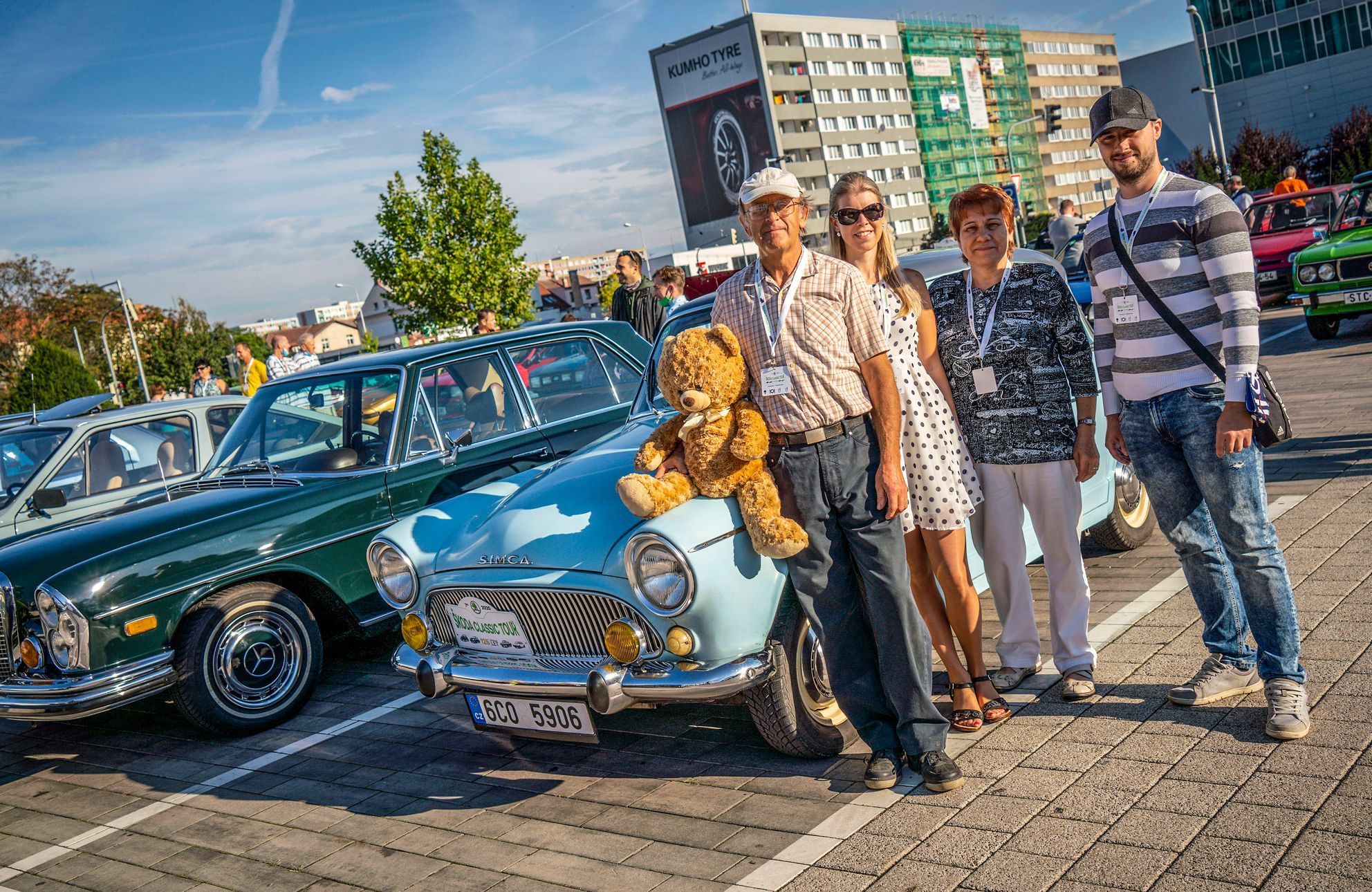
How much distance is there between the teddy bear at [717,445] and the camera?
12.2 ft

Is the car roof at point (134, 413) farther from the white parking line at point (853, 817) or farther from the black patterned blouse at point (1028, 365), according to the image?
the white parking line at point (853, 817)

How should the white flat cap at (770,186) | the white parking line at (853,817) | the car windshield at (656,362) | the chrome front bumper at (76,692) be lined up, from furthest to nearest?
the car windshield at (656,362)
the chrome front bumper at (76,692)
the white flat cap at (770,186)
the white parking line at (853,817)

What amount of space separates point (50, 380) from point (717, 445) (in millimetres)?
36834

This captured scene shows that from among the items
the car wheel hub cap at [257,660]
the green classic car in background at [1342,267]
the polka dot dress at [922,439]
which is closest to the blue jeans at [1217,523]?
the polka dot dress at [922,439]

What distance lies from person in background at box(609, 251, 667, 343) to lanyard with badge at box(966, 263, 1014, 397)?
6381 millimetres

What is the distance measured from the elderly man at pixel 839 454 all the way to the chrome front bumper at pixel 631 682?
34cm

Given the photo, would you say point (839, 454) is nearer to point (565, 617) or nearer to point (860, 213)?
point (860, 213)

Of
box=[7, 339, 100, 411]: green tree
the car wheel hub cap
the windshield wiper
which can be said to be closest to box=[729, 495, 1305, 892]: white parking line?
the car wheel hub cap

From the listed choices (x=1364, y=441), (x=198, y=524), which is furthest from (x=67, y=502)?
(x=1364, y=441)

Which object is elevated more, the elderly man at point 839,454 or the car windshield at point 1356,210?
the car windshield at point 1356,210

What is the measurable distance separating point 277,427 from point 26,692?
6.72 feet

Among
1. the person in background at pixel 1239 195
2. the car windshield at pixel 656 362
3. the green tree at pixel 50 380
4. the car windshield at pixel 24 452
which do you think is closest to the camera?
the car windshield at pixel 656 362

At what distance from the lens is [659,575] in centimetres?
376

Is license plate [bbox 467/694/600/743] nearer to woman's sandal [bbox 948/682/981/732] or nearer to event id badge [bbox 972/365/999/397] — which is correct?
woman's sandal [bbox 948/682/981/732]
